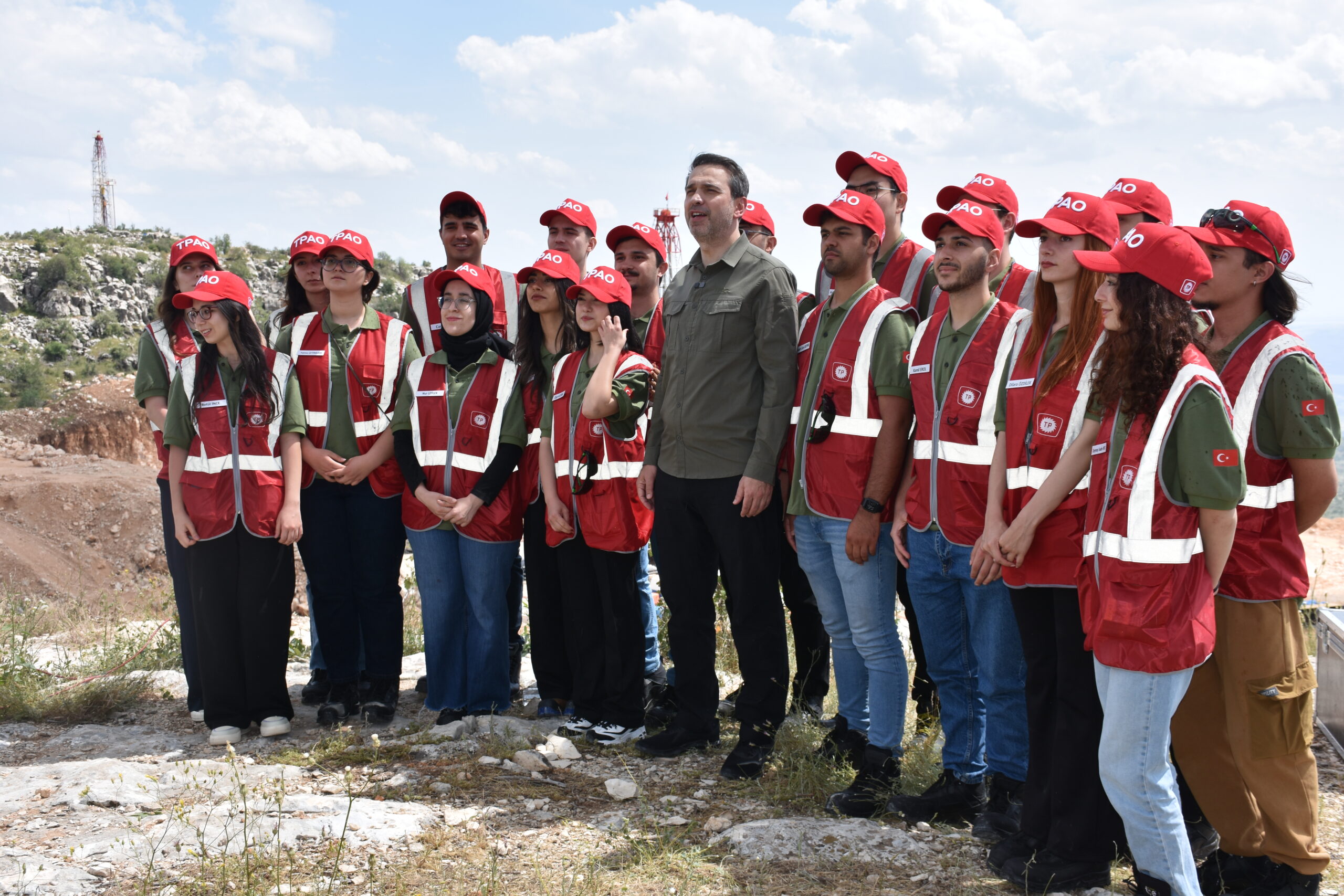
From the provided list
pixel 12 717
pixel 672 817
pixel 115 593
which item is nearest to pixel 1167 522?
pixel 672 817

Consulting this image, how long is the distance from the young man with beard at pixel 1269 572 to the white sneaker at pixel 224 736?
457 centimetres

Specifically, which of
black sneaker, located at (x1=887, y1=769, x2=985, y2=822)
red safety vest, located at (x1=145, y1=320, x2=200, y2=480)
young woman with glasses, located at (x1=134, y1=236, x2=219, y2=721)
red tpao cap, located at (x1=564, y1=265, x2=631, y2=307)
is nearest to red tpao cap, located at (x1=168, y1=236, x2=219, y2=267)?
young woman with glasses, located at (x1=134, y1=236, x2=219, y2=721)

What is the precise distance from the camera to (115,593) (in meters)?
11.7

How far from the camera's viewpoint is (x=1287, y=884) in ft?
11.3

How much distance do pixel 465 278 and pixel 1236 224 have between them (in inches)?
136

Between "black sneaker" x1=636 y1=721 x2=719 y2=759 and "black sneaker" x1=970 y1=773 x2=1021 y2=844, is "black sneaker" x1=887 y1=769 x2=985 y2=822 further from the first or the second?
"black sneaker" x1=636 y1=721 x2=719 y2=759

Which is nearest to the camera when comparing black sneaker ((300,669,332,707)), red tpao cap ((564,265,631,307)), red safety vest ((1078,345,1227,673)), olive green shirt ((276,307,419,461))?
red safety vest ((1078,345,1227,673))

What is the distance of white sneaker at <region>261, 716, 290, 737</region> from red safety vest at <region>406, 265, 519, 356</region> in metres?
2.15

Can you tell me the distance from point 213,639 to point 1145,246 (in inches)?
185

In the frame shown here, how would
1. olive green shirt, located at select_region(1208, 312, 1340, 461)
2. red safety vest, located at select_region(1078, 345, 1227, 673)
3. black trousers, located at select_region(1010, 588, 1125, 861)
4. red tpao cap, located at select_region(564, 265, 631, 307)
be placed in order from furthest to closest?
1. red tpao cap, located at select_region(564, 265, 631, 307)
2. black trousers, located at select_region(1010, 588, 1125, 861)
3. olive green shirt, located at select_region(1208, 312, 1340, 461)
4. red safety vest, located at select_region(1078, 345, 1227, 673)

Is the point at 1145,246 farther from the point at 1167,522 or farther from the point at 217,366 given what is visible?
the point at 217,366

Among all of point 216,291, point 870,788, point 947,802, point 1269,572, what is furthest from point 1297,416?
point 216,291

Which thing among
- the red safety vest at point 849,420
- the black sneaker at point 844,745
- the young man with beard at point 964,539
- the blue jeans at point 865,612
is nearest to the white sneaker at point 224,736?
the black sneaker at point 844,745

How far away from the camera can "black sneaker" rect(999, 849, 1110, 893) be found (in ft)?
11.4
